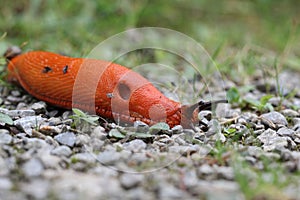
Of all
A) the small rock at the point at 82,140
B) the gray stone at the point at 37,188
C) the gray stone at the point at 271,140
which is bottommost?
the gray stone at the point at 37,188

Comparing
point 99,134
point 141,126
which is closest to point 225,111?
point 141,126

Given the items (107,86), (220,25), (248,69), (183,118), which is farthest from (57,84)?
(220,25)

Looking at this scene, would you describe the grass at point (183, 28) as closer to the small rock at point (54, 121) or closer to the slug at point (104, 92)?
the small rock at point (54, 121)

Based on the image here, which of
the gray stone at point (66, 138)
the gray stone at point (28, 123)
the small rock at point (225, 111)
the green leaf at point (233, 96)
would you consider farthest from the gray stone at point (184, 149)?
the green leaf at point (233, 96)

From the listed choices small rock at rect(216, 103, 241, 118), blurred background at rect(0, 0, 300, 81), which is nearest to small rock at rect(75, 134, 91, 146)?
small rock at rect(216, 103, 241, 118)

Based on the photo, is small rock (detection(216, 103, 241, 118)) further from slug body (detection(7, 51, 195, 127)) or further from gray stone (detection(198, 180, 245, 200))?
gray stone (detection(198, 180, 245, 200))

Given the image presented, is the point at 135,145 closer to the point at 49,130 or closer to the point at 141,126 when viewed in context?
the point at 141,126

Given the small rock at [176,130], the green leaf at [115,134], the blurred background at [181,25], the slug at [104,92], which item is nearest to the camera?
the green leaf at [115,134]
